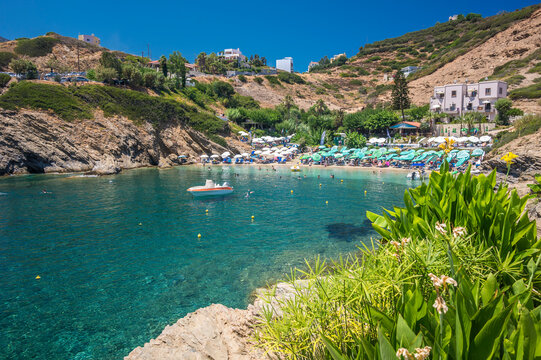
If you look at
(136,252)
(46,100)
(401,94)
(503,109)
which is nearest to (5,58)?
(46,100)

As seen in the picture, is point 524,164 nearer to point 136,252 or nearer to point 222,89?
point 136,252

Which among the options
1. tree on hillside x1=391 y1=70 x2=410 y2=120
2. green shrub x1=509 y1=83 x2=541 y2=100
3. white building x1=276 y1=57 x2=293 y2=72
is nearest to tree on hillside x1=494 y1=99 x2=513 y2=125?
green shrub x1=509 y1=83 x2=541 y2=100

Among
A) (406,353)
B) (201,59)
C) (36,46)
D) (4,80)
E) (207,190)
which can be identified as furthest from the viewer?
(201,59)

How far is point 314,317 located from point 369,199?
22067 mm

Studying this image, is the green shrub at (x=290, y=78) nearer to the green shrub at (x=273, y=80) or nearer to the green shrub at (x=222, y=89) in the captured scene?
the green shrub at (x=273, y=80)

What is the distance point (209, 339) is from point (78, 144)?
153 feet

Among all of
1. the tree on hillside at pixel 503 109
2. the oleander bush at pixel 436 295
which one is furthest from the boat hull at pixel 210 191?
the tree on hillside at pixel 503 109

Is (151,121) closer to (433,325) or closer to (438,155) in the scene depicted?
(438,155)

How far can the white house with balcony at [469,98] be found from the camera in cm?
5450

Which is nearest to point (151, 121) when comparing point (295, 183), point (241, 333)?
point (295, 183)

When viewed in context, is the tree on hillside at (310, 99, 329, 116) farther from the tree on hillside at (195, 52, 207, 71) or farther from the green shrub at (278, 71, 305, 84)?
the tree on hillside at (195, 52, 207, 71)

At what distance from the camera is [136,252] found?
13.5 m

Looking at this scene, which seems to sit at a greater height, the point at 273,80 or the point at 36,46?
the point at 273,80

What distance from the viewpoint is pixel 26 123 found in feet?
127
